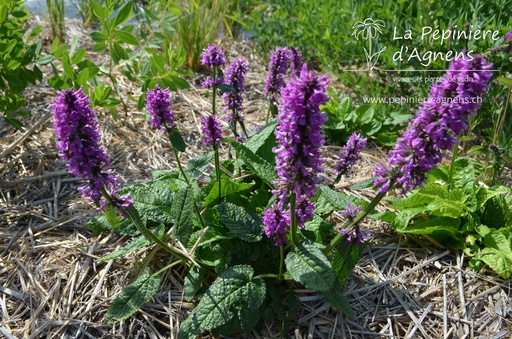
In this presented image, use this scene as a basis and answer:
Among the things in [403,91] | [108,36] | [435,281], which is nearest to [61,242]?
[108,36]

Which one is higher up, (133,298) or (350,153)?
(350,153)

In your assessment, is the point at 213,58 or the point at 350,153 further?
the point at 213,58

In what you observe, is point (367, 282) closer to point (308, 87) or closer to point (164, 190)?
point (164, 190)

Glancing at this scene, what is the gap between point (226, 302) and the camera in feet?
6.86

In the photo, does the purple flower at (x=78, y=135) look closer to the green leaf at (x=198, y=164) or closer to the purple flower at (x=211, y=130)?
the purple flower at (x=211, y=130)

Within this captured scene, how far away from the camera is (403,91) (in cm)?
416

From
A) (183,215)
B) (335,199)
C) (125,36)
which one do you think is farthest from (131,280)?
(125,36)

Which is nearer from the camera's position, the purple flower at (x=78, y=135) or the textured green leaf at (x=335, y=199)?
the purple flower at (x=78, y=135)

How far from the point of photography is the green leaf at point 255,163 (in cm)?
245

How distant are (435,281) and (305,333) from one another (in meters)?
0.85

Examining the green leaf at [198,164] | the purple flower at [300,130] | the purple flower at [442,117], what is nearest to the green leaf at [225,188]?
the green leaf at [198,164]

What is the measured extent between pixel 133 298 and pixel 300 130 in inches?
47.3

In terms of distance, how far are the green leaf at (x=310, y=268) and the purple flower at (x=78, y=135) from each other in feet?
2.79

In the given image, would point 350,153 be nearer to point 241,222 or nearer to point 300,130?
point 241,222
